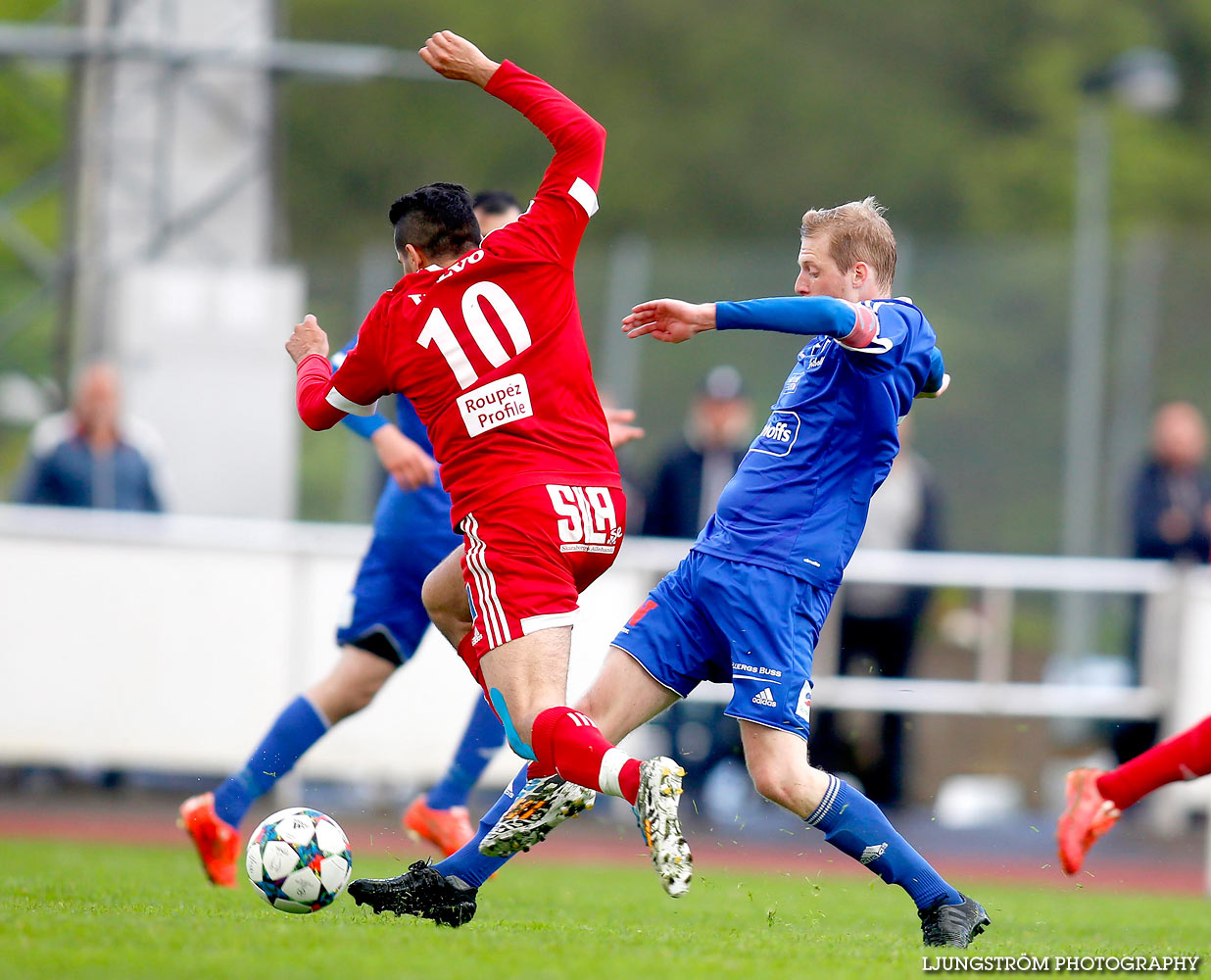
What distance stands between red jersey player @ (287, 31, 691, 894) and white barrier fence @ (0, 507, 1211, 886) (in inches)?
193

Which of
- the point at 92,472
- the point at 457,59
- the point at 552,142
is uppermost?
the point at 457,59

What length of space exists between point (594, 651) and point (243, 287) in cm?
545

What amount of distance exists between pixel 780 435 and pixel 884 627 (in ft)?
18.1

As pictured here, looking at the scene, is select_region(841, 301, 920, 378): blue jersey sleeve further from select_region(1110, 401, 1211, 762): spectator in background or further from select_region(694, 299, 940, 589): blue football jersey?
select_region(1110, 401, 1211, 762): spectator in background

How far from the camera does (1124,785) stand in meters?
5.72

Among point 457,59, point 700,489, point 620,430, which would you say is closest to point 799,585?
point 620,430

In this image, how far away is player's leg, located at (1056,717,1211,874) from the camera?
18.5 feet

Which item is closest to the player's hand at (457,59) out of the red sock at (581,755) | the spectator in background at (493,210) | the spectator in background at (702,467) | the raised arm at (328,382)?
the raised arm at (328,382)

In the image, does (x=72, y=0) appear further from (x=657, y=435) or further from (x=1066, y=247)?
(x=1066, y=247)

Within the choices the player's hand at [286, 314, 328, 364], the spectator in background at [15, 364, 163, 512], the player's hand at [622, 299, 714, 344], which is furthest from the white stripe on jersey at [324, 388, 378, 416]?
the spectator in background at [15, 364, 163, 512]

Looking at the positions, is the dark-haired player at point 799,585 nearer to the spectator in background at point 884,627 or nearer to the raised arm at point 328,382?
the raised arm at point 328,382

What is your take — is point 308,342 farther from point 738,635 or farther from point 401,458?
point 738,635

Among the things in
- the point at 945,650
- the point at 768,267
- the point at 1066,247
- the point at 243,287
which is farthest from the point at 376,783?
the point at 1066,247

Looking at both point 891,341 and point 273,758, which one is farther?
point 273,758
